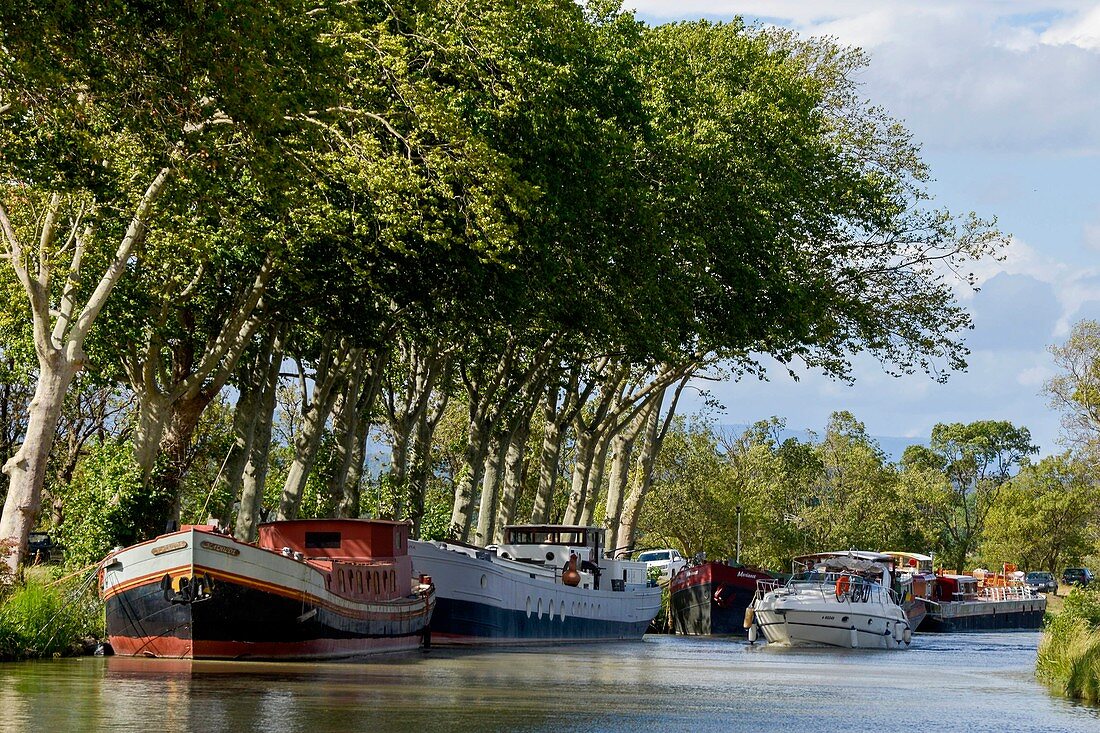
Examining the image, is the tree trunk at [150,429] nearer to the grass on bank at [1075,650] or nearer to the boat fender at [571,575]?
the boat fender at [571,575]

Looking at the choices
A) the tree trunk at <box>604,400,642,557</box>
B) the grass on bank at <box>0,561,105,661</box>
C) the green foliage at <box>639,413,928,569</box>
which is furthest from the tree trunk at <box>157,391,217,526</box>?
the green foliage at <box>639,413,928,569</box>

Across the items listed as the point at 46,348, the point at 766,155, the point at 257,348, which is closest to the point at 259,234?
the point at 46,348

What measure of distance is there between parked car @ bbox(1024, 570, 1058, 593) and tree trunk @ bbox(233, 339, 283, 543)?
83075mm

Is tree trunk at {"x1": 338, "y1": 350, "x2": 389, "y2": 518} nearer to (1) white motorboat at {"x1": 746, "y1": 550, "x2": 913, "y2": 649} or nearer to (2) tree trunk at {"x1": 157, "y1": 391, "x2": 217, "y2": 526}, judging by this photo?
(2) tree trunk at {"x1": 157, "y1": 391, "x2": 217, "y2": 526}

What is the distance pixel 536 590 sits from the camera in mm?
47812

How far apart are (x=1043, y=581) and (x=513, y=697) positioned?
99972 millimetres

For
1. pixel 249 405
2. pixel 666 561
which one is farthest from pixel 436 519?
pixel 666 561

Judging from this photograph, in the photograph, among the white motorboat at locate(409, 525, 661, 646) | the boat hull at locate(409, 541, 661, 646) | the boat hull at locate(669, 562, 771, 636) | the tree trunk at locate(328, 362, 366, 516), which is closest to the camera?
the boat hull at locate(409, 541, 661, 646)

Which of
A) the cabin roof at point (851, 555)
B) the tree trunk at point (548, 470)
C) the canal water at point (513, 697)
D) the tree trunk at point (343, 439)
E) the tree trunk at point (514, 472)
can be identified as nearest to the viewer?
the canal water at point (513, 697)

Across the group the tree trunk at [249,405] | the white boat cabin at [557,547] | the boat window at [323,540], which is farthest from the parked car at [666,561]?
the boat window at [323,540]

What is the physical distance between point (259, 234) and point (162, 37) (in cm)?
1116

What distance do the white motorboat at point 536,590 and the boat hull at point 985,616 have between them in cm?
2034

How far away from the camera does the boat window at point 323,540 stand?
36281 mm

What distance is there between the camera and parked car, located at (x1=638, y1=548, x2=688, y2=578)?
3366 inches
